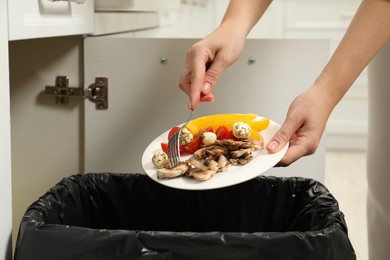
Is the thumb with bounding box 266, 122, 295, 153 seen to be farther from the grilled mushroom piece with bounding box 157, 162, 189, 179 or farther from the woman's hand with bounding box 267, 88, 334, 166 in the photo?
the grilled mushroom piece with bounding box 157, 162, 189, 179

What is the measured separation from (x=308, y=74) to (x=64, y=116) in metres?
0.46

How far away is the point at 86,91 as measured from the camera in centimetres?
111

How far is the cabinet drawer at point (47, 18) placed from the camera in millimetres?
754

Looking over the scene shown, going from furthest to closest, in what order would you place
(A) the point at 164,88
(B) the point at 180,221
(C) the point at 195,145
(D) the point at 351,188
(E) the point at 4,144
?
1. (D) the point at 351,188
2. (A) the point at 164,88
3. (B) the point at 180,221
4. (C) the point at 195,145
5. (E) the point at 4,144

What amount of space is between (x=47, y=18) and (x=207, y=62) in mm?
241

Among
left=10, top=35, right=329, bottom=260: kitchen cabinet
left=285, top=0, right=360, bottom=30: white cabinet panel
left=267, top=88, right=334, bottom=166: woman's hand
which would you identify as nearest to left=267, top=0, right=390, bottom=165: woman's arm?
left=267, top=88, right=334, bottom=166: woman's hand

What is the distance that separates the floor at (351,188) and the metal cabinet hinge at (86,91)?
3.00 ft

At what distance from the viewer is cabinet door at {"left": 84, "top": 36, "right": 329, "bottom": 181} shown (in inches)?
42.2

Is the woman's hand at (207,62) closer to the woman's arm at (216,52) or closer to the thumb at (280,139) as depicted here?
the woman's arm at (216,52)

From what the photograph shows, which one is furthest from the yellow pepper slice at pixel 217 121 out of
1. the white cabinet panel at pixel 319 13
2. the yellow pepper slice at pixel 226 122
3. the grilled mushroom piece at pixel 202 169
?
the white cabinet panel at pixel 319 13

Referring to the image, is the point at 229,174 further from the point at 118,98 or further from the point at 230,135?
the point at 118,98

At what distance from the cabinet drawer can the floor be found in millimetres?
1033

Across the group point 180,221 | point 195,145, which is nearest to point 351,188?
point 180,221

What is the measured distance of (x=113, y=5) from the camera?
3.79 feet
